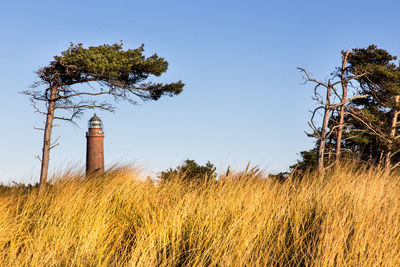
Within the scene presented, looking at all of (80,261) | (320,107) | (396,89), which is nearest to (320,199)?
(80,261)

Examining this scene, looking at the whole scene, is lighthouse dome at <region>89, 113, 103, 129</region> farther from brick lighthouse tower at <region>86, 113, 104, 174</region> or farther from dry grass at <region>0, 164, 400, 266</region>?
dry grass at <region>0, 164, 400, 266</region>

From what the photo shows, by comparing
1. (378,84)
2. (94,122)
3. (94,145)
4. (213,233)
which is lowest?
(213,233)

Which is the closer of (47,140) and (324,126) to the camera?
(324,126)

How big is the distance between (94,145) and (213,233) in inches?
435

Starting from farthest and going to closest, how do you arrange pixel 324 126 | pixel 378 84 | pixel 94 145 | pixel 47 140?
pixel 378 84 → pixel 94 145 → pixel 47 140 → pixel 324 126

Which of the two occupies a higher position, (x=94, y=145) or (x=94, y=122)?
(x=94, y=122)

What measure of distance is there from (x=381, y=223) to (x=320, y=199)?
1.11 meters

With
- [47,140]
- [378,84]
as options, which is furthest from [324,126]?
[47,140]

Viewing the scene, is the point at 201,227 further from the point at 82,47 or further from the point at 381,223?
the point at 82,47

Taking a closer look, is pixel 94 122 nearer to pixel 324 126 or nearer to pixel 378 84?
pixel 324 126

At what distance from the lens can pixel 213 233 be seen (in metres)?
4.55

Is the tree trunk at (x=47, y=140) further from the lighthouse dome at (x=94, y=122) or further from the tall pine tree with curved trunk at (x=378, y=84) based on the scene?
the tall pine tree with curved trunk at (x=378, y=84)

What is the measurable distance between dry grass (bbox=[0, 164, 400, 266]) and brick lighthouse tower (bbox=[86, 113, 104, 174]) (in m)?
7.30

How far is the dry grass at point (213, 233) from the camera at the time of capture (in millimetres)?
3896
